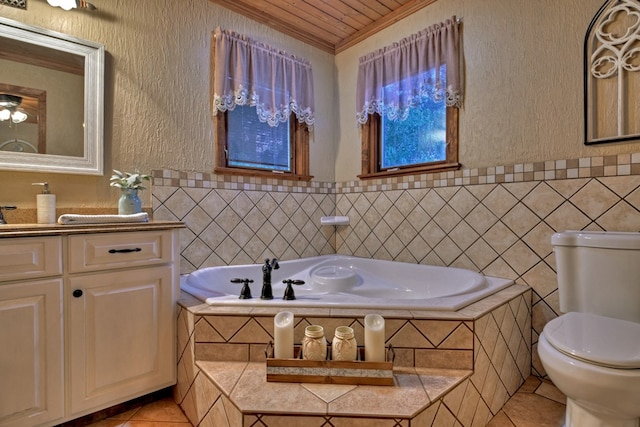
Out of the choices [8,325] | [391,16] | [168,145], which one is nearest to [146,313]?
[8,325]

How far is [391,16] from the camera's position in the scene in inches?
100

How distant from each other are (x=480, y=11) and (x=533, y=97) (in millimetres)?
710

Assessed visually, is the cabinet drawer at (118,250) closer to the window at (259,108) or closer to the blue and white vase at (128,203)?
the blue and white vase at (128,203)

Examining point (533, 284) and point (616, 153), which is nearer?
point (616, 153)

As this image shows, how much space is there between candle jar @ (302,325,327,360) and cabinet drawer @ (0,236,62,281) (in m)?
1.06

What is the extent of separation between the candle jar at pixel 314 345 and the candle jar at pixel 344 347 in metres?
0.04

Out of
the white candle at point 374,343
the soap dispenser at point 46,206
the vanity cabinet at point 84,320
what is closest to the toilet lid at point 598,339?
the white candle at point 374,343

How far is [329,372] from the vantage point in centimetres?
122

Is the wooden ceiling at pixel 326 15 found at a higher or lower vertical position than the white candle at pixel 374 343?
higher

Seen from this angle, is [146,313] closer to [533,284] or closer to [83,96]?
[83,96]

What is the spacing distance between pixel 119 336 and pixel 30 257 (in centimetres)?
49

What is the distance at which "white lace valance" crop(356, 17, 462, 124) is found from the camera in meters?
2.20

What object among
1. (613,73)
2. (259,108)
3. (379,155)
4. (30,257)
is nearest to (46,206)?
(30,257)

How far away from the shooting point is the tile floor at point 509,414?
146 cm
